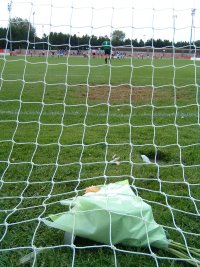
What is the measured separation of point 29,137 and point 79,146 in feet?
2.03

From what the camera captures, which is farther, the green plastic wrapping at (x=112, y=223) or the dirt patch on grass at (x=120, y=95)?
the dirt patch on grass at (x=120, y=95)

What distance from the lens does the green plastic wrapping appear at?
1.84 metres

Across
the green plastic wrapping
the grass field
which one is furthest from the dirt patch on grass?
the green plastic wrapping

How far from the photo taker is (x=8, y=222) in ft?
6.89

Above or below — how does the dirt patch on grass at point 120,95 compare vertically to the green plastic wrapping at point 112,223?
above

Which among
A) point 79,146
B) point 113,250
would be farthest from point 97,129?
point 113,250

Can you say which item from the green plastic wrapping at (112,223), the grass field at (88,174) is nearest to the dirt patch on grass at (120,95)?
the grass field at (88,174)

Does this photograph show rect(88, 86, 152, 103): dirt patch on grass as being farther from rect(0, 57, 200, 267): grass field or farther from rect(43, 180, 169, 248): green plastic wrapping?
rect(43, 180, 169, 248): green plastic wrapping

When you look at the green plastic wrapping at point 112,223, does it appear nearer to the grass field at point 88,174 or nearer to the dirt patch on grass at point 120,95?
the grass field at point 88,174

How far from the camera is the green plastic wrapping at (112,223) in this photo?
6.04 ft

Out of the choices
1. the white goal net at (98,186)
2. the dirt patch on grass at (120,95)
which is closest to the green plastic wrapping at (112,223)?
the white goal net at (98,186)

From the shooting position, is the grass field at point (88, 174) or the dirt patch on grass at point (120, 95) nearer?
the grass field at point (88, 174)

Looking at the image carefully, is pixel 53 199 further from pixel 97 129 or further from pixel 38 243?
pixel 97 129

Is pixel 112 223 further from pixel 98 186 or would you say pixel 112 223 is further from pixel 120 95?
pixel 120 95
